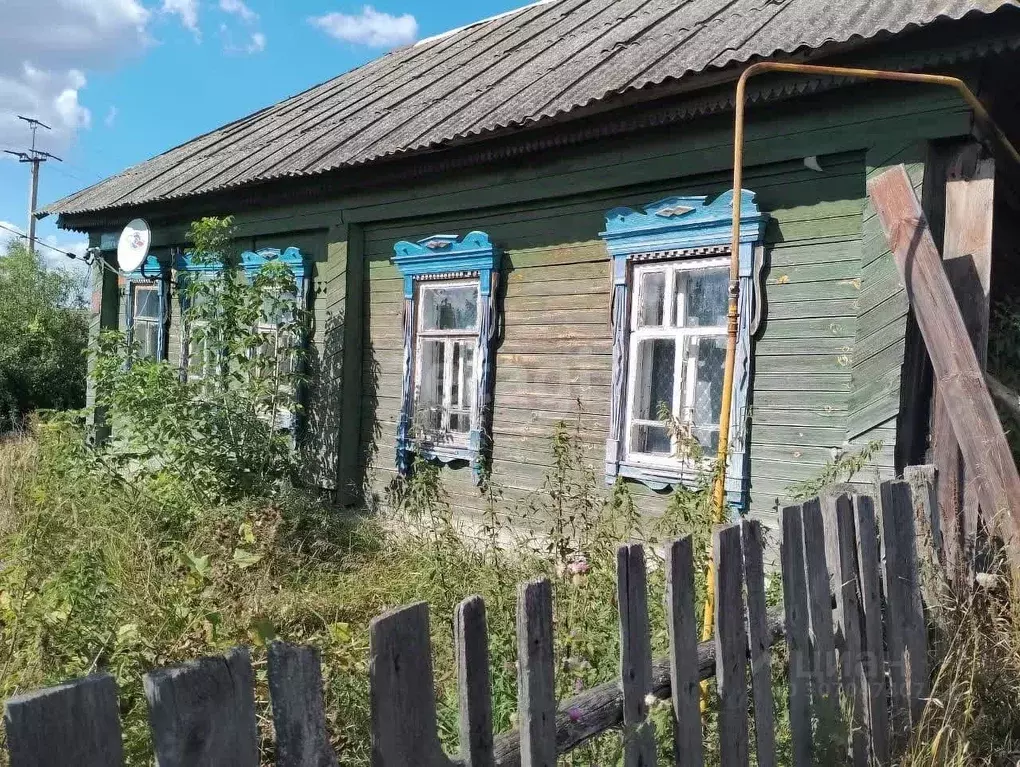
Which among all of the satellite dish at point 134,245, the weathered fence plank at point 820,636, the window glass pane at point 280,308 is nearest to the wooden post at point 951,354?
the weathered fence plank at point 820,636

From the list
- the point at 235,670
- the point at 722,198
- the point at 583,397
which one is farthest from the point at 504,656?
the point at 722,198

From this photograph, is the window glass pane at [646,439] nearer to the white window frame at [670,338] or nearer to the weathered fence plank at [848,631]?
the white window frame at [670,338]

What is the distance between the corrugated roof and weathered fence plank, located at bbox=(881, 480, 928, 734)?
7.20ft

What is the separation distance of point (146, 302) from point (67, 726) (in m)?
9.92

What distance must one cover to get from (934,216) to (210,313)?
5.34 metres

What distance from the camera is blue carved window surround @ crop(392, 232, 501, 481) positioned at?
587cm

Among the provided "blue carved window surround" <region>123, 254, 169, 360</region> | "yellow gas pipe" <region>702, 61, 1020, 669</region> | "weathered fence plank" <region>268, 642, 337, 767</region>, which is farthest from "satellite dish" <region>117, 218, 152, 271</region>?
"weathered fence plank" <region>268, 642, 337, 767</region>

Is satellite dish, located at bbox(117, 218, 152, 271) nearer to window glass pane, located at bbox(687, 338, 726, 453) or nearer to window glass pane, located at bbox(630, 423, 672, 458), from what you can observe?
window glass pane, located at bbox(630, 423, 672, 458)

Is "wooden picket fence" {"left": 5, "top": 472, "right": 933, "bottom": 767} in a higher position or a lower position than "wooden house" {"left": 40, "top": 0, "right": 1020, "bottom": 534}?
lower

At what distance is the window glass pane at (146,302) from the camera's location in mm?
9711

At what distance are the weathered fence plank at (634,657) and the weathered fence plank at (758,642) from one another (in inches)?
16.0

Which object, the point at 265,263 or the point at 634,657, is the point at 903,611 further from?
the point at 265,263

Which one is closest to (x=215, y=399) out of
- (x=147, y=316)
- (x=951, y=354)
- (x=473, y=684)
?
(x=147, y=316)

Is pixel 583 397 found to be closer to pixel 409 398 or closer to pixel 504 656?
pixel 409 398
